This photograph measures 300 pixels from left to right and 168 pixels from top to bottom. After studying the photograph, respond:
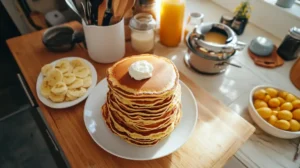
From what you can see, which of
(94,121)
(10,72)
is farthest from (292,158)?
(10,72)

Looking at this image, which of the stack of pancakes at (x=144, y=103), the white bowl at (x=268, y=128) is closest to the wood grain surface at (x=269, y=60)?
the white bowl at (x=268, y=128)

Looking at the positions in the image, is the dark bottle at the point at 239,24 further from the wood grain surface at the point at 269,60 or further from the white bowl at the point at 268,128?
the white bowl at the point at 268,128

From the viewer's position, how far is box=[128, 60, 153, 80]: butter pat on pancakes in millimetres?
509

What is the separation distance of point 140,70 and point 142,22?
0.32 meters

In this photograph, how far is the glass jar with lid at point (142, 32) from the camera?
79 cm

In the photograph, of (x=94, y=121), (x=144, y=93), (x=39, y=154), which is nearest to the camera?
(x=144, y=93)

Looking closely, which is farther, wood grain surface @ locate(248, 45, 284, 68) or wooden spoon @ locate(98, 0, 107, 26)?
wood grain surface @ locate(248, 45, 284, 68)

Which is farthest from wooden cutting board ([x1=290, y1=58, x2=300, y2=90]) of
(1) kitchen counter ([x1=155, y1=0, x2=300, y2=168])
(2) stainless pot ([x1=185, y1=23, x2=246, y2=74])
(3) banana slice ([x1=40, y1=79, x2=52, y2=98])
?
(3) banana slice ([x1=40, y1=79, x2=52, y2=98])

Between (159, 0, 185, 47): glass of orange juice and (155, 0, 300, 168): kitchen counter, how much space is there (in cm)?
3

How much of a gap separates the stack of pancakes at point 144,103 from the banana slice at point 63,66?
23cm

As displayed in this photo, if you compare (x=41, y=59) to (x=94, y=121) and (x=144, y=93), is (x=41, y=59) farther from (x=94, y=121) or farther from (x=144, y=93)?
(x=144, y=93)

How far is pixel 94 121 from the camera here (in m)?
0.61

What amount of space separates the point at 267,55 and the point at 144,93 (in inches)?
25.1

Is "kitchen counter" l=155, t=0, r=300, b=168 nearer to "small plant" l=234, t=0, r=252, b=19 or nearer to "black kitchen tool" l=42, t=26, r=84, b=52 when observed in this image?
"small plant" l=234, t=0, r=252, b=19
